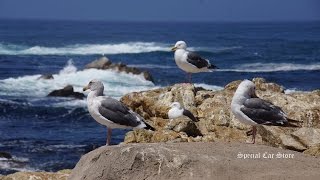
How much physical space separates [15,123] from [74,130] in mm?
2335

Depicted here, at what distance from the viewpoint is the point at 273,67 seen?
42.4m

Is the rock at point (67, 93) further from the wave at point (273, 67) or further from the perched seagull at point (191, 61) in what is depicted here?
the wave at point (273, 67)

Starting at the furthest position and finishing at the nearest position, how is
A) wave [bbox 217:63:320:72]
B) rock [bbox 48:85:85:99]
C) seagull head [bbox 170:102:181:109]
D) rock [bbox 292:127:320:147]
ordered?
wave [bbox 217:63:320:72]
rock [bbox 48:85:85:99]
seagull head [bbox 170:102:181:109]
rock [bbox 292:127:320:147]

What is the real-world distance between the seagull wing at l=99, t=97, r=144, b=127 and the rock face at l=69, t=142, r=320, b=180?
1.33 meters

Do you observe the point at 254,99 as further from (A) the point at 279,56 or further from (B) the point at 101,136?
(A) the point at 279,56

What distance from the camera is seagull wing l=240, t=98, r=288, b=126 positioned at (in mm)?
8867

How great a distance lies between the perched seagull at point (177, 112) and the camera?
10992 mm

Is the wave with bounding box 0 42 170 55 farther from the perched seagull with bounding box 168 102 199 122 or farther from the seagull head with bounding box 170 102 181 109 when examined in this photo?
the perched seagull with bounding box 168 102 199 122

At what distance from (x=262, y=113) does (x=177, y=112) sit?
7.96 feet

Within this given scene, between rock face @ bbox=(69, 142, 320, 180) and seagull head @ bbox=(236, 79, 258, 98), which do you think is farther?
seagull head @ bbox=(236, 79, 258, 98)

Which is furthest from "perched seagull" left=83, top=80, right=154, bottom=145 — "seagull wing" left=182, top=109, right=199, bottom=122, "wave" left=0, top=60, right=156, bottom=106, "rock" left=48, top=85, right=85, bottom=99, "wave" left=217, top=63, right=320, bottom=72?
"wave" left=217, top=63, right=320, bottom=72

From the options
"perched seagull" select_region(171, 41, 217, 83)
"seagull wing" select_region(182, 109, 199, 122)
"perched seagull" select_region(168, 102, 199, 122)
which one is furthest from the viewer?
"perched seagull" select_region(171, 41, 217, 83)

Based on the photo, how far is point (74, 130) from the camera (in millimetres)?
20594

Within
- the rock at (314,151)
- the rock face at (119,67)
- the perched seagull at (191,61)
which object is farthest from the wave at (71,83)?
the rock at (314,151)
